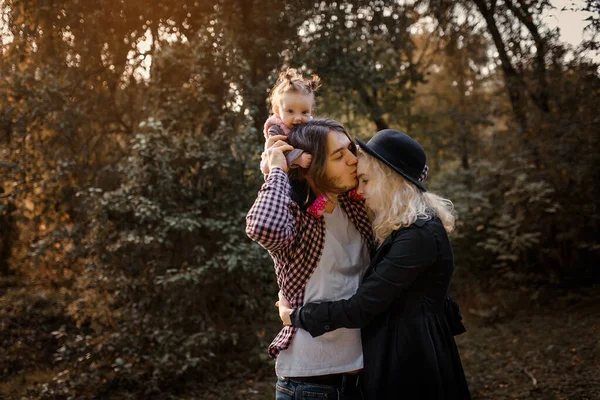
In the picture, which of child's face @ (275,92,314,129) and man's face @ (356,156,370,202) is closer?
man's face @ (356,156,370,202)

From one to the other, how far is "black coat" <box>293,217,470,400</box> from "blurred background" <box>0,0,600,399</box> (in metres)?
2.67

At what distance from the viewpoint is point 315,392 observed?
6.60 ft

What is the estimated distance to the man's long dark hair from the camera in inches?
85.3

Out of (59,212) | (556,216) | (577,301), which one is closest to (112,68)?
(59,212)

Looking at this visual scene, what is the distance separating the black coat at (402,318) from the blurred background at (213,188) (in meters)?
2.67

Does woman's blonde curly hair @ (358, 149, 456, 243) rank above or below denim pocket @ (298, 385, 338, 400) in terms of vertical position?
above

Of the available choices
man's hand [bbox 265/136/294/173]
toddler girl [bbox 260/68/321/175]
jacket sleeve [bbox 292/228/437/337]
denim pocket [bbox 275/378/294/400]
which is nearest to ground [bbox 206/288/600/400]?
toddler girl [bbox 260/68/321/175]

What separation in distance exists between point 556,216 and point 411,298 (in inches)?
257

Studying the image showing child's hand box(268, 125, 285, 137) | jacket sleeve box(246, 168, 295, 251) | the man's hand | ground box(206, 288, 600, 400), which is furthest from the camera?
ground box(206, 288, 600, 400)

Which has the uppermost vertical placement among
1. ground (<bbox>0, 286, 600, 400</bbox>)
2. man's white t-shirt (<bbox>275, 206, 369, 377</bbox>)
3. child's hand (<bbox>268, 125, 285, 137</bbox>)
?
child's hand (<bbox>268, 125, 285, 137</bbox>)

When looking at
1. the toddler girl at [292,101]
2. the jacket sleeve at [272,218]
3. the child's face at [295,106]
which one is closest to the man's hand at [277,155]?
the jacket sleeve at [272,218]

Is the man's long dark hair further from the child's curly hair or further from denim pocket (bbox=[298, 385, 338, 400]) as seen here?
the child's curly hair

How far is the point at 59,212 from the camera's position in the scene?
→ 6.68 m

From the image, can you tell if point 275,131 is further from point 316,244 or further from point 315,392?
point 315,392
